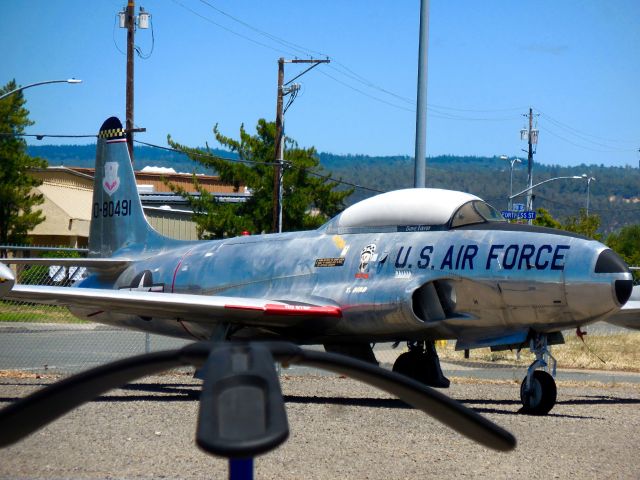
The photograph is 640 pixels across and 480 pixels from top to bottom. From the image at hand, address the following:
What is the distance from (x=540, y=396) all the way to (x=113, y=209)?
8881mm

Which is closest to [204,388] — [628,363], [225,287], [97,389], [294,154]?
[97,389]

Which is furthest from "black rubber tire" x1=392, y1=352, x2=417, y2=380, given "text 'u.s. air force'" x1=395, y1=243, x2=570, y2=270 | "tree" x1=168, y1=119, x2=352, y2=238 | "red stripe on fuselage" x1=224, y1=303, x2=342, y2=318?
"tree" x1=168, y1=119, x2=352, y2=238

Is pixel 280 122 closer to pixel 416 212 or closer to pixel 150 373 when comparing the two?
pixel 416 212

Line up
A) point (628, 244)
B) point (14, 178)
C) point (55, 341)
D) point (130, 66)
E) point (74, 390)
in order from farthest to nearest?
point (628, 244)
point (14, 178)
point (130, 66)
point (55, 341)
point (74, 390)

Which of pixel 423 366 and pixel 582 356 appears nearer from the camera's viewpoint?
pixel 423 366

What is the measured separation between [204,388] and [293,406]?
977 cm

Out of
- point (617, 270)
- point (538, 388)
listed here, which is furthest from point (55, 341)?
point (617, 270)

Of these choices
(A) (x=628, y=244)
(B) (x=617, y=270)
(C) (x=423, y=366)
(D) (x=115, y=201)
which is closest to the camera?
(B) (x=617, y=270)

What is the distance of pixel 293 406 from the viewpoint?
11367 mm

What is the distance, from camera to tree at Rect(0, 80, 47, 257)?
43.2 m

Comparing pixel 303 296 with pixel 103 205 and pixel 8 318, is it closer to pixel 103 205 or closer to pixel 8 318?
pixel 103 205

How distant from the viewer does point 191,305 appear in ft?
38.7

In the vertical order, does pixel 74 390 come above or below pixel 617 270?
above

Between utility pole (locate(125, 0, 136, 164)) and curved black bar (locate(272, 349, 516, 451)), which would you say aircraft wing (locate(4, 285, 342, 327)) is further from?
utility pole (locate(125, 0, 136, 164))
